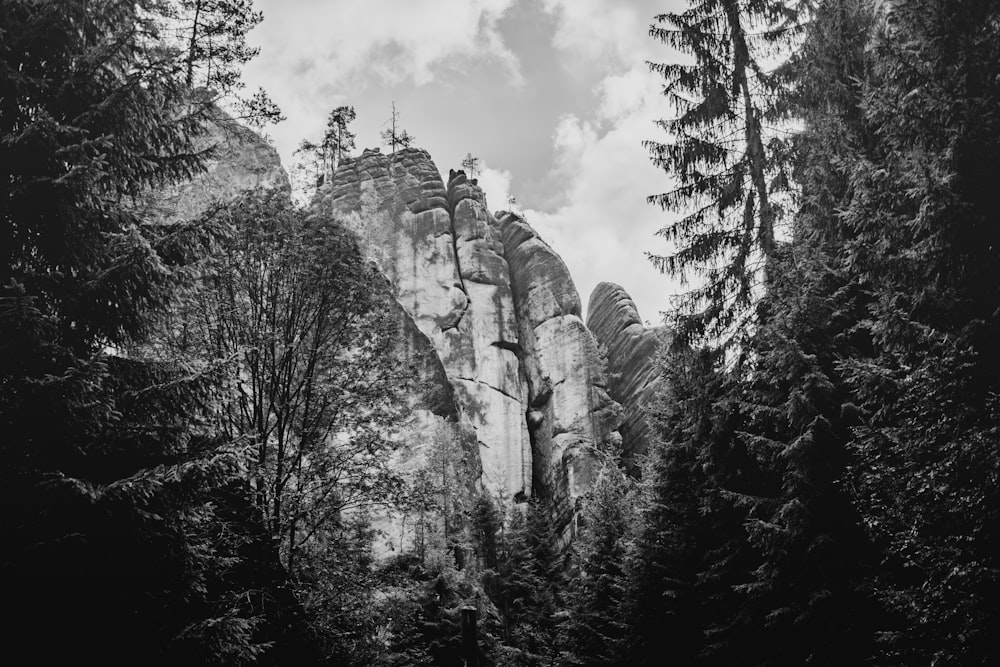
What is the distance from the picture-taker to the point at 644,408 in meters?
17.1

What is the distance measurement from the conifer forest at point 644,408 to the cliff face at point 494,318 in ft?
65.3

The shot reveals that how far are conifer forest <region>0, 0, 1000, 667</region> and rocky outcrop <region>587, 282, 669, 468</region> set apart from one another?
19.6 m

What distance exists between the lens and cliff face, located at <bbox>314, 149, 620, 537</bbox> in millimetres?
40594

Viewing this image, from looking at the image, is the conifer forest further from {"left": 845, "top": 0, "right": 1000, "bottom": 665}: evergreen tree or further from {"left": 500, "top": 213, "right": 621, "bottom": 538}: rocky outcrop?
{"left": 500, "top": 213, "right": 621, "bottom": 538}: rocky outcrop

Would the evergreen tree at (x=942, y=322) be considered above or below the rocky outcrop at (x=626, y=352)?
below

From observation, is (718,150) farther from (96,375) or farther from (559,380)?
(559,380)

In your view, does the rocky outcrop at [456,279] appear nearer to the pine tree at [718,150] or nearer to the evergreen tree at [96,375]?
the pine tree at [718,150]

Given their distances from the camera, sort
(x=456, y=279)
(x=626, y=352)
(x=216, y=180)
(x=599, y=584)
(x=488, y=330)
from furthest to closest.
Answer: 1. (x=456, y=279)
2. (x=626, y=352)
3. (x=488, y=330)
4. (x=599, y=584)
5. (x=216, y=180)

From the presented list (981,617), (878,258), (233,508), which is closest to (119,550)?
(233,508)

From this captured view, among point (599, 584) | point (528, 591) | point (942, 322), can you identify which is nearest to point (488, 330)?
point (528, 591)

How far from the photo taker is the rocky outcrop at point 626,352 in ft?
131

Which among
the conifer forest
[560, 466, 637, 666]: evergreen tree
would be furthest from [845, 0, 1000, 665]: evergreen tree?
[560, 466, 637, 666]: evergreen tree

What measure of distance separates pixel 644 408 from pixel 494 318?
28.6m

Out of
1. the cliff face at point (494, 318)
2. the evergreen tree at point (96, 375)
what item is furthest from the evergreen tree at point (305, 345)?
the cliff face at point (494, 318)
